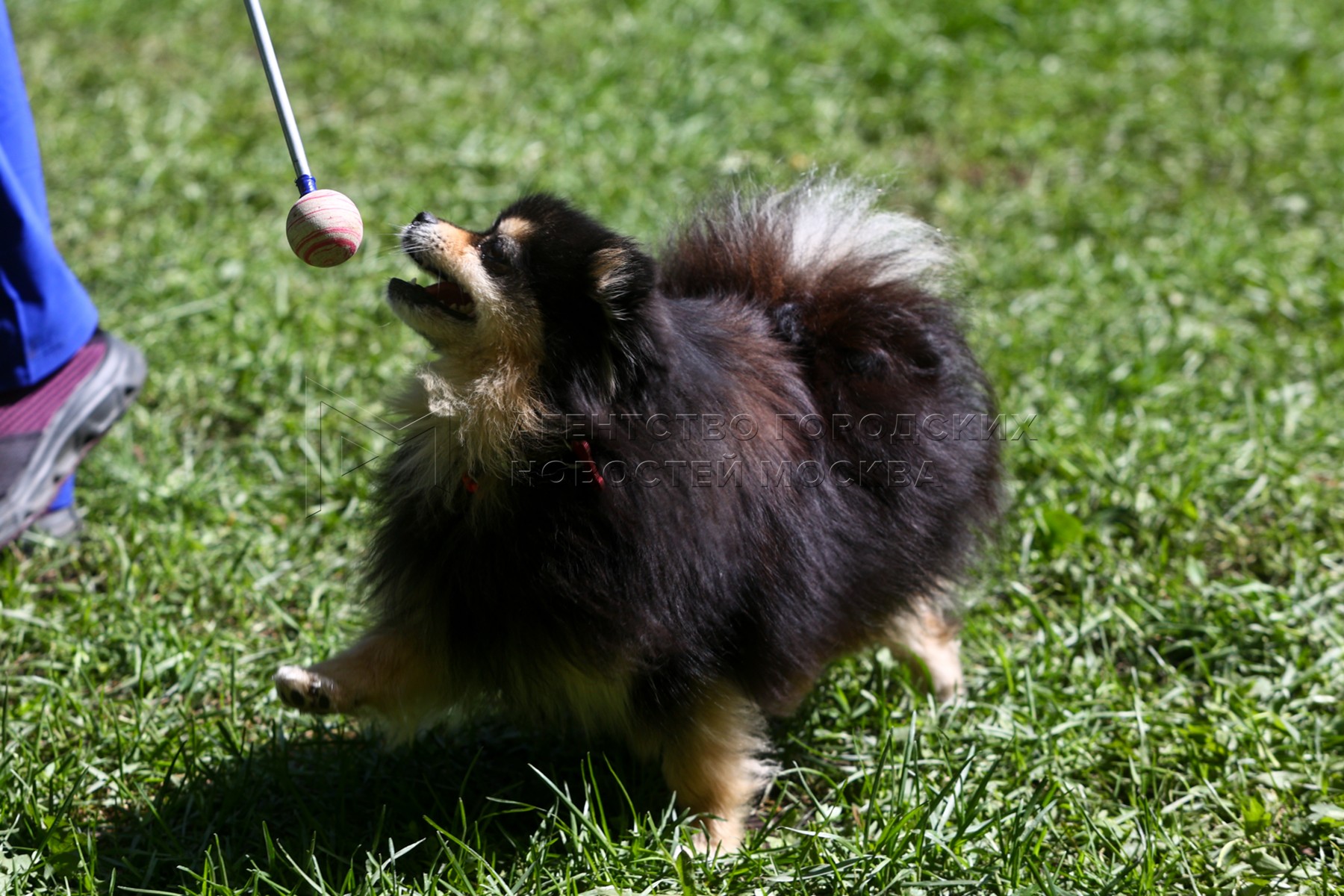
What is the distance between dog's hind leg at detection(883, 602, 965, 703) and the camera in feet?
9.55

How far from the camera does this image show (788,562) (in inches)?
94.0

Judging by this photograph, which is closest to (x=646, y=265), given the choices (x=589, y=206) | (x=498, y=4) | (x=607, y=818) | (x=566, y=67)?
(x=607, y=818)

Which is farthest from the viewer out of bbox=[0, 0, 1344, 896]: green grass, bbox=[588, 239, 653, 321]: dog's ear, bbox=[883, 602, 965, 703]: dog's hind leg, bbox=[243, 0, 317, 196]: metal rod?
bbox=[883, 602, 965, 703]: dog's hind leg

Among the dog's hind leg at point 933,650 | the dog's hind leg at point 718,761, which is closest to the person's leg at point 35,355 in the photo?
the dog's hind leg at point 718,761

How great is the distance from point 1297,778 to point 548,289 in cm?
203

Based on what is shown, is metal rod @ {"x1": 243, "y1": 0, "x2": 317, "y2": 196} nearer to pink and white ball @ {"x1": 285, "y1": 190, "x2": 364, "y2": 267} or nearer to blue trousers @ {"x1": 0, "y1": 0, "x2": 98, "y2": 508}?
pink and white ball @ {"x1": 285, "y1": 190, "x2": 364, "y2": 267}

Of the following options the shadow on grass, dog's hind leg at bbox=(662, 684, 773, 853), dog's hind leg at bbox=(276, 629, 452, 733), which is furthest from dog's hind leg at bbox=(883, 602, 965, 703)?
dog's hind leg at bbox=(276, 629, 452, 733)

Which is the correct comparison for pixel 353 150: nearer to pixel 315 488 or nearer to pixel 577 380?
pixel 315 488

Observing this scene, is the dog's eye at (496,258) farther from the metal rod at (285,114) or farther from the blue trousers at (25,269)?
the blue trousers at (25,269)

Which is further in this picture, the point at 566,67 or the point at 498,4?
the point at 498,4

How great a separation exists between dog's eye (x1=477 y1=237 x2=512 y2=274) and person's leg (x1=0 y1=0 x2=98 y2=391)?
1.48 m

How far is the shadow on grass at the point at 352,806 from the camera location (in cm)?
237

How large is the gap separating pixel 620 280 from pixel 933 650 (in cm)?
143

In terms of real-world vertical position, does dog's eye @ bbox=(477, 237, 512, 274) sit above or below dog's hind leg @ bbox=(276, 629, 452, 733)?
above
